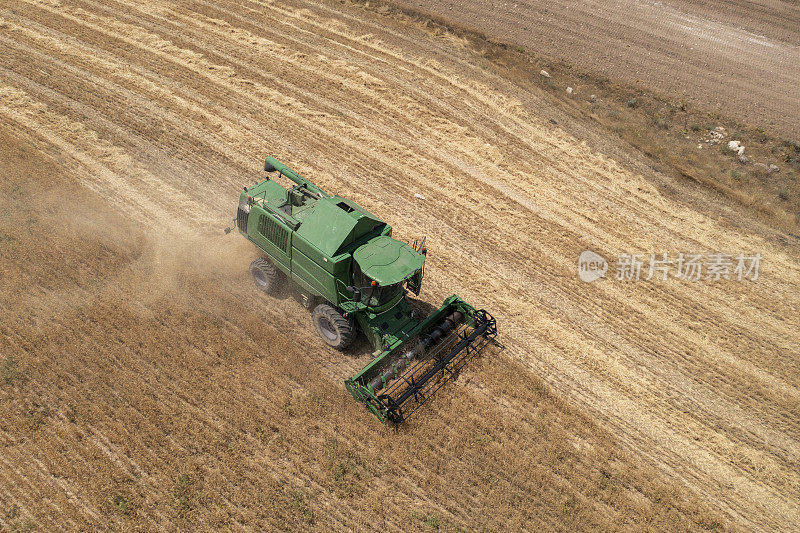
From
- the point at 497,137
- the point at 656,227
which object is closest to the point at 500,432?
the point at 656,227

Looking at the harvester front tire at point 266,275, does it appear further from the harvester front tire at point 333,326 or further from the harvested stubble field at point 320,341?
the harvester front tire at point 333,326

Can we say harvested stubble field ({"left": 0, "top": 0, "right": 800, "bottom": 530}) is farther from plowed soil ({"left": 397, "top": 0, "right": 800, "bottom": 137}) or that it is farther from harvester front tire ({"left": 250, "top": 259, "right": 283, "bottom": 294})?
plowed soil ({"left": 397, "top": 0, "right": 800, "bottom": 137})

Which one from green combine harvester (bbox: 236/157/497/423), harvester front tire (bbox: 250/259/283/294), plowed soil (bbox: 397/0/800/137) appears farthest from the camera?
plowed soil (bbox: 397/0/800/137)

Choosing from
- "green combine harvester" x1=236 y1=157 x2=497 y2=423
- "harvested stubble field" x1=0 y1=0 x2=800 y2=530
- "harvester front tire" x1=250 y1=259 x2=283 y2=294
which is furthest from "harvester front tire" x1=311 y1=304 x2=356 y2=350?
"harvester front tire" x1=250 y1=259 x2=283 y2=294

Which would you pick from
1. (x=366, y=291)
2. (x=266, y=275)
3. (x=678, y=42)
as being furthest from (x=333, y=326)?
(x=678, y=42)

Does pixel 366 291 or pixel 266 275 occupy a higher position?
pixel 366 291

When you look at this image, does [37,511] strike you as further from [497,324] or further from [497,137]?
[497,137]

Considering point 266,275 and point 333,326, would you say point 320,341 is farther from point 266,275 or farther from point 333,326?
point 266,275
